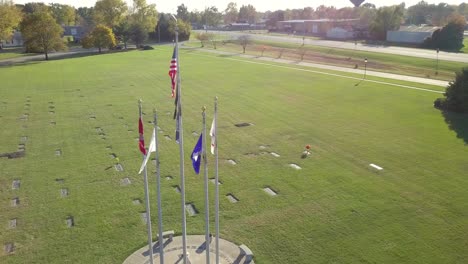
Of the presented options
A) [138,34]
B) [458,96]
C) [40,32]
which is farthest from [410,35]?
[40,32]

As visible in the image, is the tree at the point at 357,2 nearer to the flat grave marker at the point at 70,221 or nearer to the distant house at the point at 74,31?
the distant house at the point at 74,31

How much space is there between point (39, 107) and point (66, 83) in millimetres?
10546

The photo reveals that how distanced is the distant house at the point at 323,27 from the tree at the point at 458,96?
7300 centimetres

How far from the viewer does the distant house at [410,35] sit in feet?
259

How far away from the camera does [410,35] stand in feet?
266

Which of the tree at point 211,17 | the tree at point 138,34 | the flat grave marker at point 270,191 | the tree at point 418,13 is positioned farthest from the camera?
the tree at point 211,17

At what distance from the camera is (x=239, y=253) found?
38.1 ft

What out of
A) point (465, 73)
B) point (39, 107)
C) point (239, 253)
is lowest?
point (239, 253)

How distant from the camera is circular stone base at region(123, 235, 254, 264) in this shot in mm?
11141

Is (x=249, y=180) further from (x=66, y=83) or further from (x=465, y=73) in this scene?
(x=66, y=83)

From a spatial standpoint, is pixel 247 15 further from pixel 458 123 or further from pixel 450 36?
pixel 458 123

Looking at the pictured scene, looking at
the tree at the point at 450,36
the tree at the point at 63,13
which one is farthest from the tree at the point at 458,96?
the tree at the point at 63,13

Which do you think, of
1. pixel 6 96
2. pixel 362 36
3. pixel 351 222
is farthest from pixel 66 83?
pixel 362 36

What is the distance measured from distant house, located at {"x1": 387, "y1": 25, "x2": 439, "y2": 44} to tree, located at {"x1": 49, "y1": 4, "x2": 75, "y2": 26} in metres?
93.9
